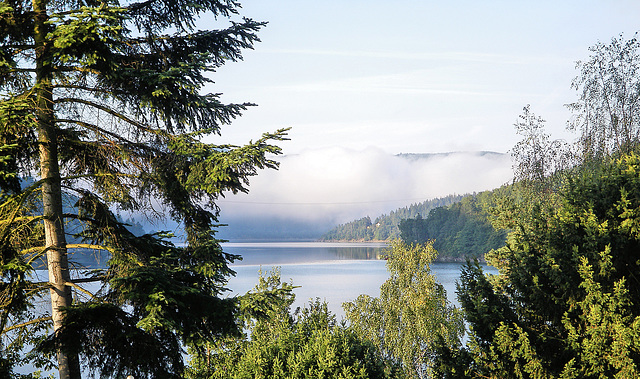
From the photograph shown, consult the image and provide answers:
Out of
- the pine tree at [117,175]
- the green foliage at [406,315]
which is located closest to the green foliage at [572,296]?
the pine tree at [117,175]

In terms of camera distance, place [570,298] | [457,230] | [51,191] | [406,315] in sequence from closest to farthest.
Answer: [51,191] < [570,298] < [406,315] < [457,230]

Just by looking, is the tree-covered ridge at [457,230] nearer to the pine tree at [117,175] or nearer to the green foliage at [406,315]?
the green foliage at [406,315]

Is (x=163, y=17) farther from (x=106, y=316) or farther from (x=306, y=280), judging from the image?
(x=306, y=280)

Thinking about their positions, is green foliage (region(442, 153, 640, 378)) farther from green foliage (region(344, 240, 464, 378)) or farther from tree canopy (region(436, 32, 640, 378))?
green foliage (region(344, 240, 464, 378))

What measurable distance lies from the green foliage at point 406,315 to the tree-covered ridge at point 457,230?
74.1m

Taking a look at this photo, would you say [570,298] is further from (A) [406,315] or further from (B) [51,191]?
(A) [406,315]

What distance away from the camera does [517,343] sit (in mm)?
8086

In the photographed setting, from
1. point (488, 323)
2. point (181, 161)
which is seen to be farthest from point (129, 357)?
point (488, 323)

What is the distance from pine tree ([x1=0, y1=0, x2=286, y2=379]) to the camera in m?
5.97

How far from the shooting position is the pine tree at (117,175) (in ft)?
19.6

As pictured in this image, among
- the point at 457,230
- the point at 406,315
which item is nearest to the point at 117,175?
the point at 406,315

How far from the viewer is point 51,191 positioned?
22.5 ft

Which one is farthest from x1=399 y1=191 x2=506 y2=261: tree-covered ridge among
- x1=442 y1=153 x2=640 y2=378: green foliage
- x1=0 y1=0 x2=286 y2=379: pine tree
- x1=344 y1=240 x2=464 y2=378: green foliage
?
x1=0 y1=0 x2=286 y2=379: pine tree

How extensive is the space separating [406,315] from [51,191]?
696 inches
